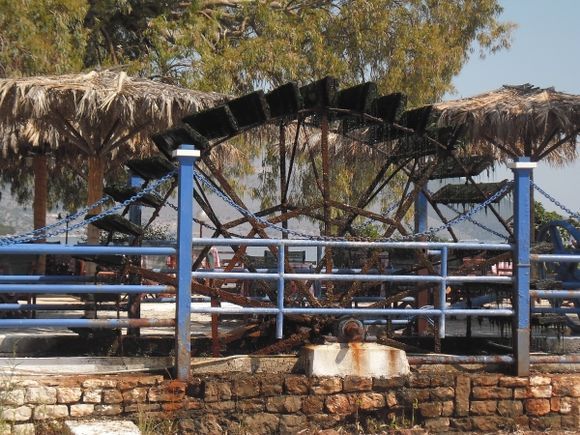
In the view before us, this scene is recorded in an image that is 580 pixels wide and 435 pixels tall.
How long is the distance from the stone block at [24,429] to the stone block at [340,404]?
228 cm

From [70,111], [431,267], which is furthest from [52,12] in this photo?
[431,267]

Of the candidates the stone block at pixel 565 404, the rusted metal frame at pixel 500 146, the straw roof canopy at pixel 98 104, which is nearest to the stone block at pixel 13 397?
the stone block at pixel 565 404

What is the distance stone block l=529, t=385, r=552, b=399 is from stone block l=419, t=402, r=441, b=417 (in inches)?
33.2

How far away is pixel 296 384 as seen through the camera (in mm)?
7527

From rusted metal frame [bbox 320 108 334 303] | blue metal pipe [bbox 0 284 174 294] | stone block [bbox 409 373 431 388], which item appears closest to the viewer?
blue metal pipe [bbox 0 284 174 294]

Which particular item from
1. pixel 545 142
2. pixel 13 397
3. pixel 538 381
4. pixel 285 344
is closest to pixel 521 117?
pixel 545 142

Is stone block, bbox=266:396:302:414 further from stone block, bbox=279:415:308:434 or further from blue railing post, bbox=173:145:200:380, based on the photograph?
blue railing post, bbox=173:145:200:380

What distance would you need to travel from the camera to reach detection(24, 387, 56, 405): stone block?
22.6ft

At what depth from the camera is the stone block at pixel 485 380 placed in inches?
312

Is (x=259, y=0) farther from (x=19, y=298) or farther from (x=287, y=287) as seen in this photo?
(x=287, y=287)

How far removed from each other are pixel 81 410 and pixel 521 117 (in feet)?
23.2

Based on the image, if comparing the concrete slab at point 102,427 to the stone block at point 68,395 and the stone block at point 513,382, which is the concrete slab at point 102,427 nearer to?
the stone block at point 68,395

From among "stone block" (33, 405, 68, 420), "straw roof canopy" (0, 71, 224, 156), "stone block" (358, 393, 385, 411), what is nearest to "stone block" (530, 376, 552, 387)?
"stone block" (358, 393, 385, 411)

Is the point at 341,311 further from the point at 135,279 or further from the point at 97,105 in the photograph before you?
the point at 97,105
